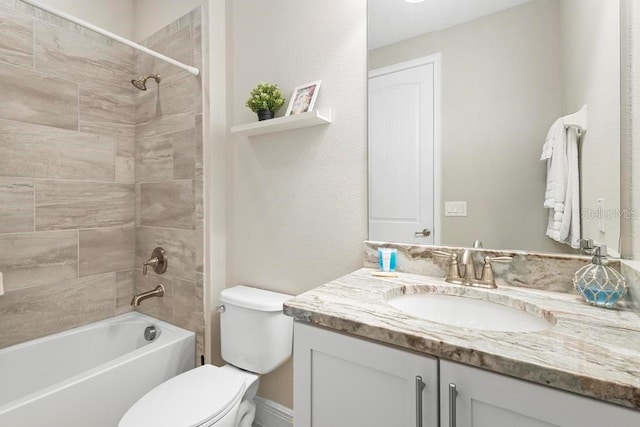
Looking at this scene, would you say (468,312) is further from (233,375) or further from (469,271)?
(233,375)

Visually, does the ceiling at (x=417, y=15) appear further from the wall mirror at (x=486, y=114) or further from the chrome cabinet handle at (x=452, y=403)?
the chrome cabinet handle at (x=452, y=403)

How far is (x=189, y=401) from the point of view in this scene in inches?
45.9

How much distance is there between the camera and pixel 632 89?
2.83 ft

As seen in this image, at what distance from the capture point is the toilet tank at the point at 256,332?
1.41 m

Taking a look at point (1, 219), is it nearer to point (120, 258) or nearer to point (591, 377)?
point (120, 258)

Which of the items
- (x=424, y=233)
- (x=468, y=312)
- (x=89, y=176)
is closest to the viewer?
Result: (x=468, y=312)

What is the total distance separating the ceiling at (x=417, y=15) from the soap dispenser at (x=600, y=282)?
870mm

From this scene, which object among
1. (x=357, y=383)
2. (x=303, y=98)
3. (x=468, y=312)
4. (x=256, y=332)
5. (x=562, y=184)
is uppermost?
(x=303, y=98)

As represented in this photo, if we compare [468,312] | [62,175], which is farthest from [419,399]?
[62,175]

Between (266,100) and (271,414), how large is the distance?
1624 millimetres

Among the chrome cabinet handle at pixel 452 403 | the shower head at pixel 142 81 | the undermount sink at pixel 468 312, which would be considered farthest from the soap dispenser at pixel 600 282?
the shower head at pixel 142 81

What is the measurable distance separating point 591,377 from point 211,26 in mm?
2049

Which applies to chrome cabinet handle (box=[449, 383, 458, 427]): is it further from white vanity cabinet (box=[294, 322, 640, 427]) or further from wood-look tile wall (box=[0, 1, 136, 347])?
wood-look tile wall (box=[0, 1, 136, 347])

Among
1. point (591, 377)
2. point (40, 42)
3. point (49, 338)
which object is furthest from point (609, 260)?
point (40, 42)
